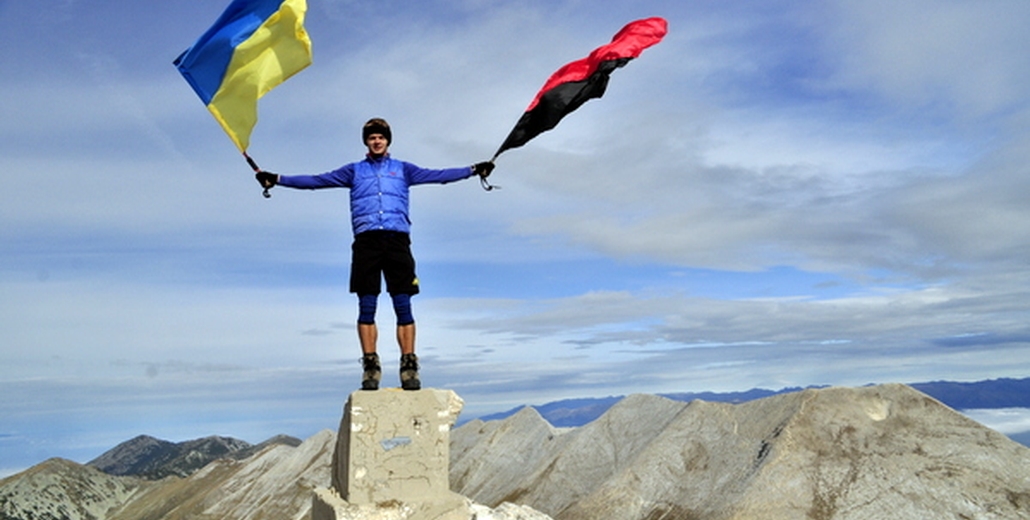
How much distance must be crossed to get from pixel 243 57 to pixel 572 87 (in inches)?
157

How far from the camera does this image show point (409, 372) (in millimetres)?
10172

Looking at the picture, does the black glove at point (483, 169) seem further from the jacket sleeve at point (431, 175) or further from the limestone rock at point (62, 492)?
the limestone rock at point (62, 492)

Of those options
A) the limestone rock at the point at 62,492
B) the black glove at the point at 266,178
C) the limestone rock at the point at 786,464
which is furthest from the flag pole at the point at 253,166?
the limestone rock at the point at 62,492

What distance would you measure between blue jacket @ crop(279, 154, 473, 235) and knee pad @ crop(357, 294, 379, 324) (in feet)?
2.53

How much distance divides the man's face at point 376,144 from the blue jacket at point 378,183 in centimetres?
8

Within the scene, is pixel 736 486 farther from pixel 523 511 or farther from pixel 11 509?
pixel 11 509

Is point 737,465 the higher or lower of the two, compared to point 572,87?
lower

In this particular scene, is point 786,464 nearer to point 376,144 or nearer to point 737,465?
point 737,465

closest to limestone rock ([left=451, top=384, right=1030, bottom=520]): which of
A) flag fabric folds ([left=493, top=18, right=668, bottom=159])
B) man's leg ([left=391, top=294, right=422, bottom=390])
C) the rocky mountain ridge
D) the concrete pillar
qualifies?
the rocky mountain ridge

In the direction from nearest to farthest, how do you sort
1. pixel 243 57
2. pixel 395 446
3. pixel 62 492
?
pixel 395 446 → pixel 243 57 → pixel 62 492

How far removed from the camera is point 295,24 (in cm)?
1052

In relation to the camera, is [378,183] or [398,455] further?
[378,183]

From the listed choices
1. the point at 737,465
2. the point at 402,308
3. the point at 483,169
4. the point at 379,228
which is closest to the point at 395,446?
the point at 402,308

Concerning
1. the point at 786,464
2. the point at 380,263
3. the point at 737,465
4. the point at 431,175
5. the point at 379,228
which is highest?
the point at 431,175
